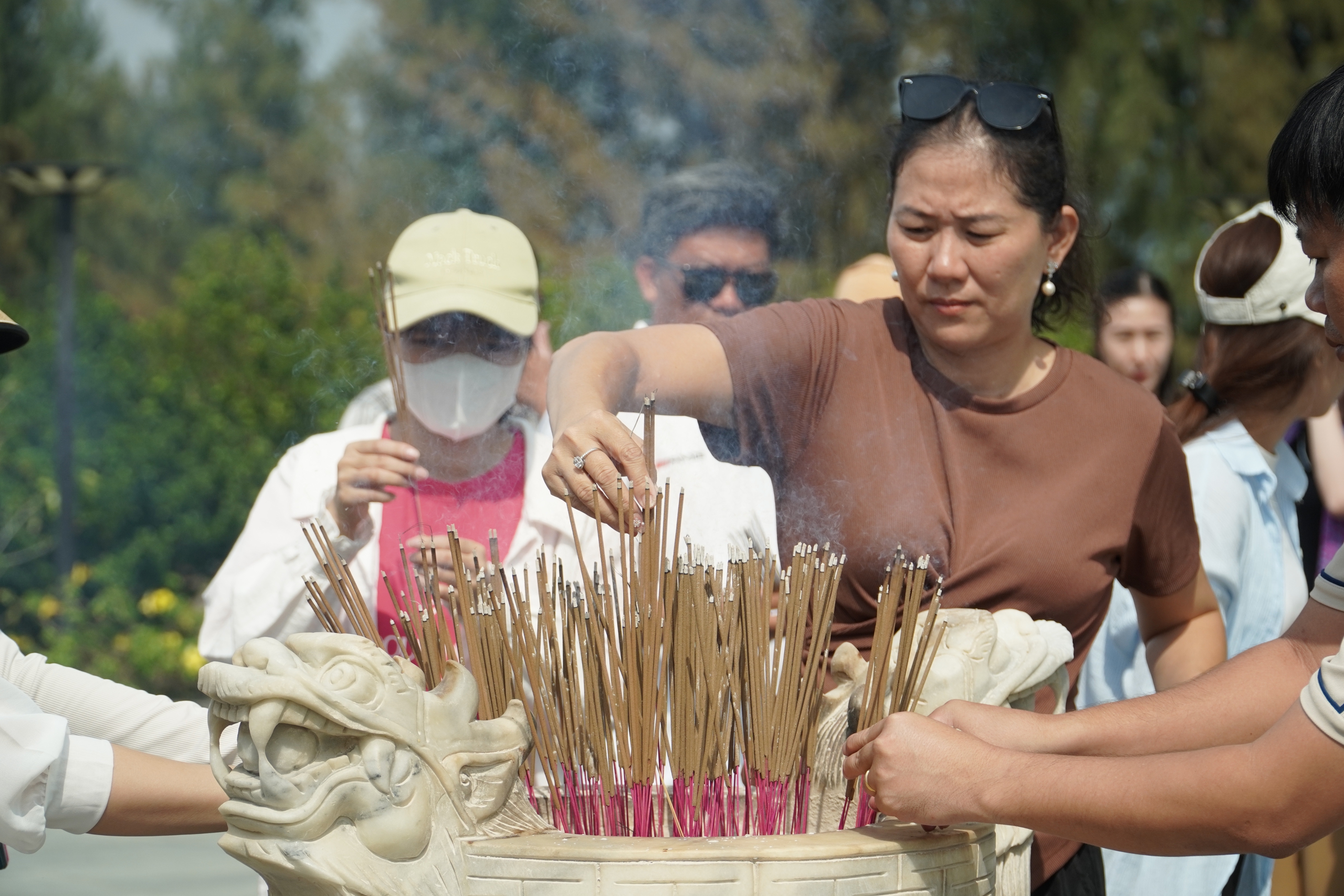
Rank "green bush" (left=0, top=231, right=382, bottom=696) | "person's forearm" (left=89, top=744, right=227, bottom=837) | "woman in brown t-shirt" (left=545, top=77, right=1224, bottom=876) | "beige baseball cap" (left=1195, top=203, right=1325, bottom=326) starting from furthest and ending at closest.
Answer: "green bush" (left=0, top=231, right=382, bottom=696), "beige baseball cap" (left=1195, top=203, right=1325, bottom=326), "woman in brown t-shirt" (left=545, top=77, right=1224, bottom=876), "person's forearm" (left=89, top=744, right=227, bottom=837)

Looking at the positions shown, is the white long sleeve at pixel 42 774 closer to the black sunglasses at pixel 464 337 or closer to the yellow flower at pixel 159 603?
the black sunglasses at pixel 464 337

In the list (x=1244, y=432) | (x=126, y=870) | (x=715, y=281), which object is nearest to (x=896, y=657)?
(x=715, y=281)

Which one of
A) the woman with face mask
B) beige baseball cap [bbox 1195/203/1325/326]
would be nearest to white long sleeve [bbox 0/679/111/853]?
the woman with face mask

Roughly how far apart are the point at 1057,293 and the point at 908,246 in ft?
1.20

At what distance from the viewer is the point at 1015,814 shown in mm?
1404

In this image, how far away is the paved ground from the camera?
4258 mm

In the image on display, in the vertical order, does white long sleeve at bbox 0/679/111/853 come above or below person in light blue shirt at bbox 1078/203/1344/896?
below

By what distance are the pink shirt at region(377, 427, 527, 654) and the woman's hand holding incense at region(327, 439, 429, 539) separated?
77 millimetres

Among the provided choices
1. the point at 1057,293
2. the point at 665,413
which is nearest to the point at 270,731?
the point at 665,413

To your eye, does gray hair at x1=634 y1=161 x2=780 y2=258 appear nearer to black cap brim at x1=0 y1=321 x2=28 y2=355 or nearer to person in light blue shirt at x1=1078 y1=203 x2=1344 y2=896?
black cap brim at x1=0 y1=321 x2=28 y2=355

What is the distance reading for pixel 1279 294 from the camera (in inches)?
109

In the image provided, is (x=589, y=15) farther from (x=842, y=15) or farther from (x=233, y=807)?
(x=233, y=807)

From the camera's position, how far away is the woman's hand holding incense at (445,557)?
1.64 m

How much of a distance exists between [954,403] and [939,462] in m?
0.10
